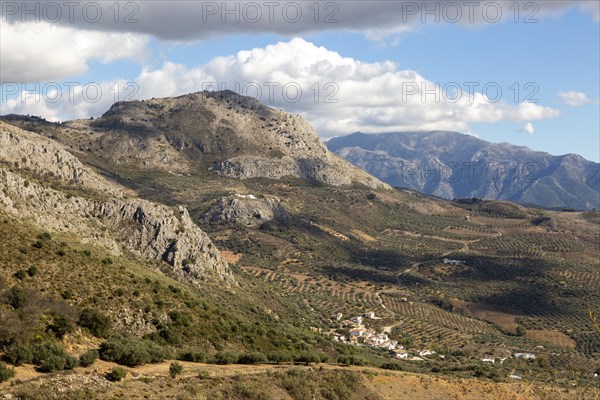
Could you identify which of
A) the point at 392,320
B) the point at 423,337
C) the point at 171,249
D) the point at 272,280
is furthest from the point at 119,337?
the point at 272,280

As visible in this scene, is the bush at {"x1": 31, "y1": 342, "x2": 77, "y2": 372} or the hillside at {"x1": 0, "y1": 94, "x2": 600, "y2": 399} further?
the hillside at {"x1": 0, "y1": 94, "x2": 600, "y2": 399}

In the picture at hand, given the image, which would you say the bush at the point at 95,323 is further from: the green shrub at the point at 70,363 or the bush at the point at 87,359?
the green shrub at the point at 70,363

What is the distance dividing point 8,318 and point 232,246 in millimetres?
141898

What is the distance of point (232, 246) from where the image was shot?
174125 millimetres

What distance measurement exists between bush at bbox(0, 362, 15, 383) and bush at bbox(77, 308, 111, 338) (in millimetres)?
12004

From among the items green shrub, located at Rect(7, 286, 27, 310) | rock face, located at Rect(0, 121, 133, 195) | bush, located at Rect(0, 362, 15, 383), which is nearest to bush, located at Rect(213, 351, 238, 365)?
green shrub, located at Rect(7, 286, 27, 310)

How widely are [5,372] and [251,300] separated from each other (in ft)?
208

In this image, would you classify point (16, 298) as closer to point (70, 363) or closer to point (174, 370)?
point (70, 363)

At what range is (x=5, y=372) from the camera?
A: 89.9 ft

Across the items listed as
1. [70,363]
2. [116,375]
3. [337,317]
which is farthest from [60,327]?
[337,317]

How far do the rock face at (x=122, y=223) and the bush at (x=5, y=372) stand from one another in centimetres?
3605

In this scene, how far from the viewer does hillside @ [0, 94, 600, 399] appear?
3669cm

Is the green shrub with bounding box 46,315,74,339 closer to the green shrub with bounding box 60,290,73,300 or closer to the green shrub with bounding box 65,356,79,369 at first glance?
the green shrub with bounding box 65,356,79,369

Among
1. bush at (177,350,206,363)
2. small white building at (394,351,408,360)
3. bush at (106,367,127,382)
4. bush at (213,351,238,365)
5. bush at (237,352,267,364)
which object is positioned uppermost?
bush at (106,367,127,382)
